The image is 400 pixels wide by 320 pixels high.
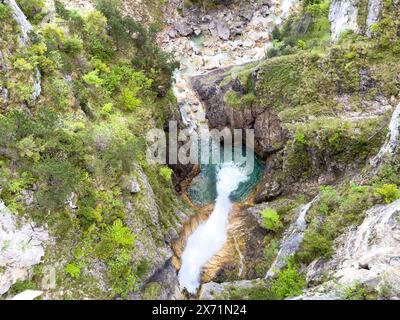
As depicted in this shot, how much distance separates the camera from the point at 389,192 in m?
15.9

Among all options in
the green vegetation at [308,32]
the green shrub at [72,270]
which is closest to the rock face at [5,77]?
the green shrub at [72,270]

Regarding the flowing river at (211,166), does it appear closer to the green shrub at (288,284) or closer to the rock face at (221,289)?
the rock face at (221,289)

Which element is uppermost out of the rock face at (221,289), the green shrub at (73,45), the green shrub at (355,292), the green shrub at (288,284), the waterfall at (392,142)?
the green shrub at (73,45)

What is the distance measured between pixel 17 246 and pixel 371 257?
1516cm

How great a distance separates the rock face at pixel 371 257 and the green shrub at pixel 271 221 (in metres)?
6.25

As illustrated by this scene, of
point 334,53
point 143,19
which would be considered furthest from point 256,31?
point 334,53

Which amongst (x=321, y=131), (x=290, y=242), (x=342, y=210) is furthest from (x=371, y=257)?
(x=321, y=131)

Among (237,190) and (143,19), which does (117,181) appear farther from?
(143,19)

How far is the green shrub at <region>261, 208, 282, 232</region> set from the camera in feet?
75.5

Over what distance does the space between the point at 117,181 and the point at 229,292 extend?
29.0 ft

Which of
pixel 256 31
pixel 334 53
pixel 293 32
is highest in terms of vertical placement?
pixel 256 31

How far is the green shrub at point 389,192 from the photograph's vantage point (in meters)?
15.7

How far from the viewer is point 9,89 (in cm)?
1742

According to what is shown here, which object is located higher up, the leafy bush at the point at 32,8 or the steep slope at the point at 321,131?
the leafy bush at the point at 32,8
